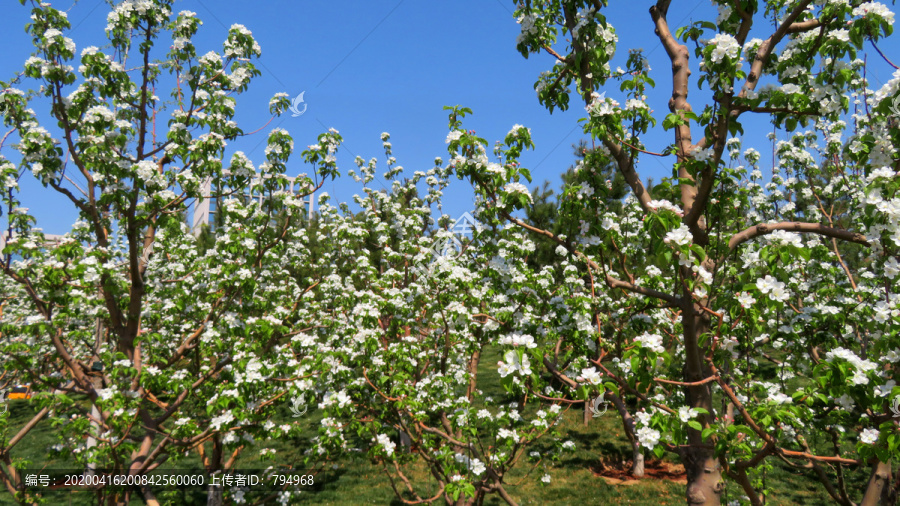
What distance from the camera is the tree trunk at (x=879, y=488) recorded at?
4621 mm

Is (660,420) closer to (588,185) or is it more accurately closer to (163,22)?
(588,185)

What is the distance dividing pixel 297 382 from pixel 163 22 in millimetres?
5056

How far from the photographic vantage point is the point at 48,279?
205 inches

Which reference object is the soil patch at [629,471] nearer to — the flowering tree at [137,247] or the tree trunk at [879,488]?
the tree trunk at [879,488]

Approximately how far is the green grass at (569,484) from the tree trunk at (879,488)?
11.2 feet

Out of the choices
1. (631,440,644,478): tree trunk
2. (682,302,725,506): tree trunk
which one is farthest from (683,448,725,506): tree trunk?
(631,440,644,478): tree trunk

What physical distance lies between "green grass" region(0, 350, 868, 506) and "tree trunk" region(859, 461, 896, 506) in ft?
11.2

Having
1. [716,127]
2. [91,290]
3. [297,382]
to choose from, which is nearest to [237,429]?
[297,382]

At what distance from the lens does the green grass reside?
358 inches

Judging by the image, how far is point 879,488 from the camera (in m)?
4.70

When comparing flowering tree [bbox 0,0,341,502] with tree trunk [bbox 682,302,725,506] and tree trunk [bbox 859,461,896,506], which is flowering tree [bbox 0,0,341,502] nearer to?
tree trunk [bbox 682,302,725,506]

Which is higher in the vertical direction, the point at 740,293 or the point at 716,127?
the point at 716,127

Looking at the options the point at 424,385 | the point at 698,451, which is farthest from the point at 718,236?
the point at 424,385

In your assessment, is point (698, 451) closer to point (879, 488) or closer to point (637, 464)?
point (879, 488)
